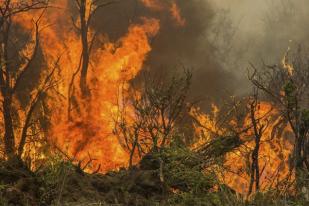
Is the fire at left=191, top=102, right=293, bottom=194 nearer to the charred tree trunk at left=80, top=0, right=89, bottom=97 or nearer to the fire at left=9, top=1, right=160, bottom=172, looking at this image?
the fire at left=9, top=1, right=160, bottom=172

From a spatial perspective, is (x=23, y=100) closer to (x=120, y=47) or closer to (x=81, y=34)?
(x=81, y=34)

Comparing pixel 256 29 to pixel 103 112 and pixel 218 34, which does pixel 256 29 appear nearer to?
pixel 218 34

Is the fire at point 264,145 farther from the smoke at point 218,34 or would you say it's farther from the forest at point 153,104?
the smoke at point 218,34

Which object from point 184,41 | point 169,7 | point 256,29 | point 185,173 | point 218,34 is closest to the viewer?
point 185,173

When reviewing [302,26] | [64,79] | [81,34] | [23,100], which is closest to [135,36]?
[81,34]

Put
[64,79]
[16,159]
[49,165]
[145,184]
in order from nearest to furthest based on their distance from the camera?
[49,165]
[16,159]
[145,184]
[64,79]

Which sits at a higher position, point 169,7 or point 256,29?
point 256,29

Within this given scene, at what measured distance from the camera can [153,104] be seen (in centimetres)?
1349

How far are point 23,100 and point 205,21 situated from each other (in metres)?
17.7

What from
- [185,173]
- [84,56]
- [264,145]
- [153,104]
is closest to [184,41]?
[84,56]

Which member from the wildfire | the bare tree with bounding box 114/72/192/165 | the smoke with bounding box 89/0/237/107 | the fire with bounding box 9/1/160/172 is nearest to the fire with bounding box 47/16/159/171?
the fire with bounding box 9/1/160/172

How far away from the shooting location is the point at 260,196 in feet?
16.9

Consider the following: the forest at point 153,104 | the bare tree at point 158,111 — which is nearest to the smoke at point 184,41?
the forest at point 153,104

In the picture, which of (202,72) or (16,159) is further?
(202,72)
